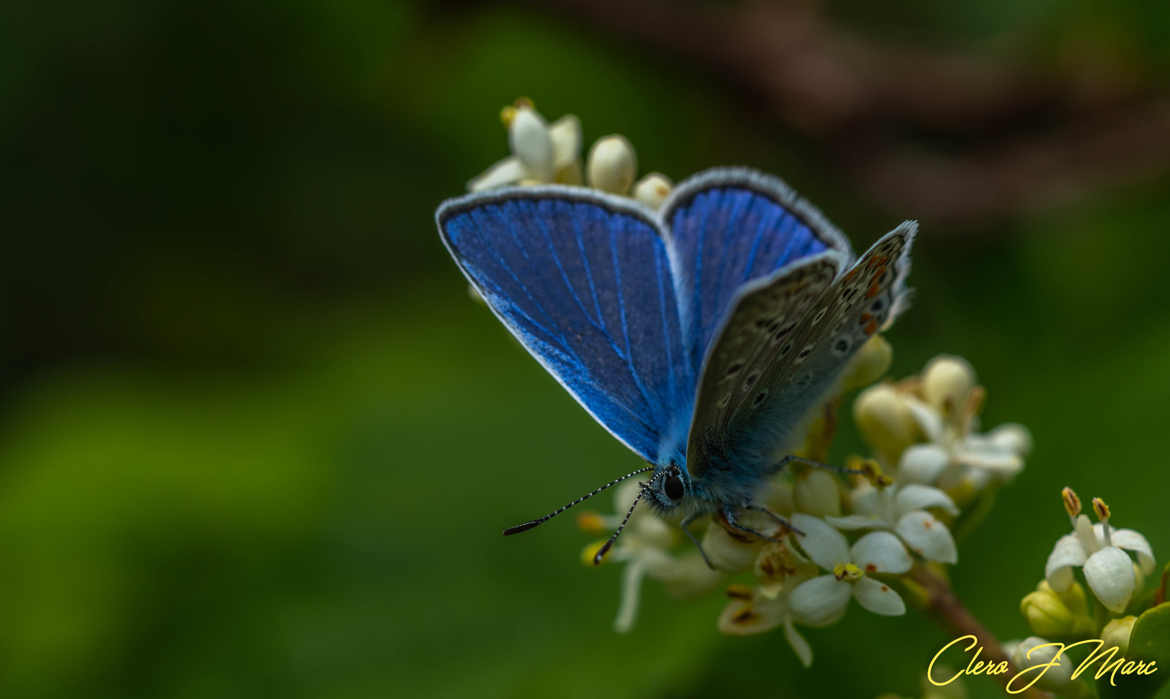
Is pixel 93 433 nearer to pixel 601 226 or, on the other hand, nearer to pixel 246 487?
pixel 246 487

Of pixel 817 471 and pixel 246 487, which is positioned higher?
pixel 817 471

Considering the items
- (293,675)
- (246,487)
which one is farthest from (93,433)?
(293,675)

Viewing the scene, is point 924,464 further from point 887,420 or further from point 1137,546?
point 1137,546

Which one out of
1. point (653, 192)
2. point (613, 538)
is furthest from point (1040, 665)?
point (653, 192)

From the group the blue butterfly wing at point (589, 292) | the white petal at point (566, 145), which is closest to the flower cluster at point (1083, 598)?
the blue butterfly wing at point (589, 292)

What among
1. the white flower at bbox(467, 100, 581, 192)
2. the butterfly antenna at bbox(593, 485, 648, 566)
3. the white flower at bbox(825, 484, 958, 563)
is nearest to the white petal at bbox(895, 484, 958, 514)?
the white flower at bbox(825, 484, 958, 563)
